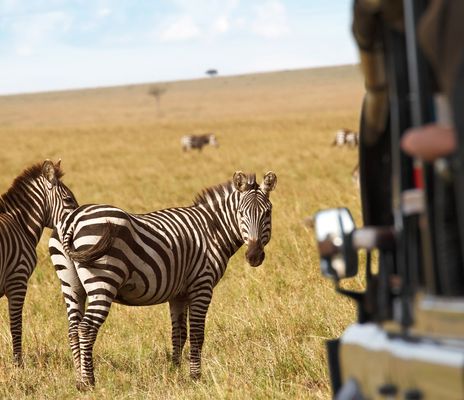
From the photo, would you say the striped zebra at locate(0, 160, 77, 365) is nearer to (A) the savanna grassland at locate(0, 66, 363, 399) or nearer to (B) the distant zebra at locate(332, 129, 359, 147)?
(A) the savanna grassland at locate(0, 66, 363, 399)

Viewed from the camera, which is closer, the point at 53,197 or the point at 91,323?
the point at 91,323

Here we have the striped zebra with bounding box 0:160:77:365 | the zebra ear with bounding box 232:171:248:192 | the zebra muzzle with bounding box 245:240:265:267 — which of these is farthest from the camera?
the striped zebra with bounding box 0:160:77:365

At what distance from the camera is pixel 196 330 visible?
6754 millimetres

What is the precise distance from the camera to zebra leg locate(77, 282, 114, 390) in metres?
6.25

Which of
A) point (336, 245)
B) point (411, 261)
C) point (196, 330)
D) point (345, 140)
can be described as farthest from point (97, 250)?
point (345, 140)

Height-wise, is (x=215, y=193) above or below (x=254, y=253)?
above

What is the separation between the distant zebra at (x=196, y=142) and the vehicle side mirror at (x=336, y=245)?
35957 millimetres

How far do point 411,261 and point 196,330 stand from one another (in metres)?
4.48

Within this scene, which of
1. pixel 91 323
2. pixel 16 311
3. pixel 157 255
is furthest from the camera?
pixel 16 311

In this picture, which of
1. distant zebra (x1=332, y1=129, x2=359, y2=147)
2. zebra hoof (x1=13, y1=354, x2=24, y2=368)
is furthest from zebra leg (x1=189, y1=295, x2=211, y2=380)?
distant zebra (x1=332, y1=129, x2=359, y2=147)

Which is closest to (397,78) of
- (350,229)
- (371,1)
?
(371,1)

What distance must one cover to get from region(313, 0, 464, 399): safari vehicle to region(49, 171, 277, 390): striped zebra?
3557 millimetres

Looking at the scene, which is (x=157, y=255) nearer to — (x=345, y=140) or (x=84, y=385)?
(x=84, y=385)

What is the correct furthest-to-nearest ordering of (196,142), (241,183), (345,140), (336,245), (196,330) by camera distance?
(196,142) → (345,140) → (241,183) → (196,330) → (336,245)
